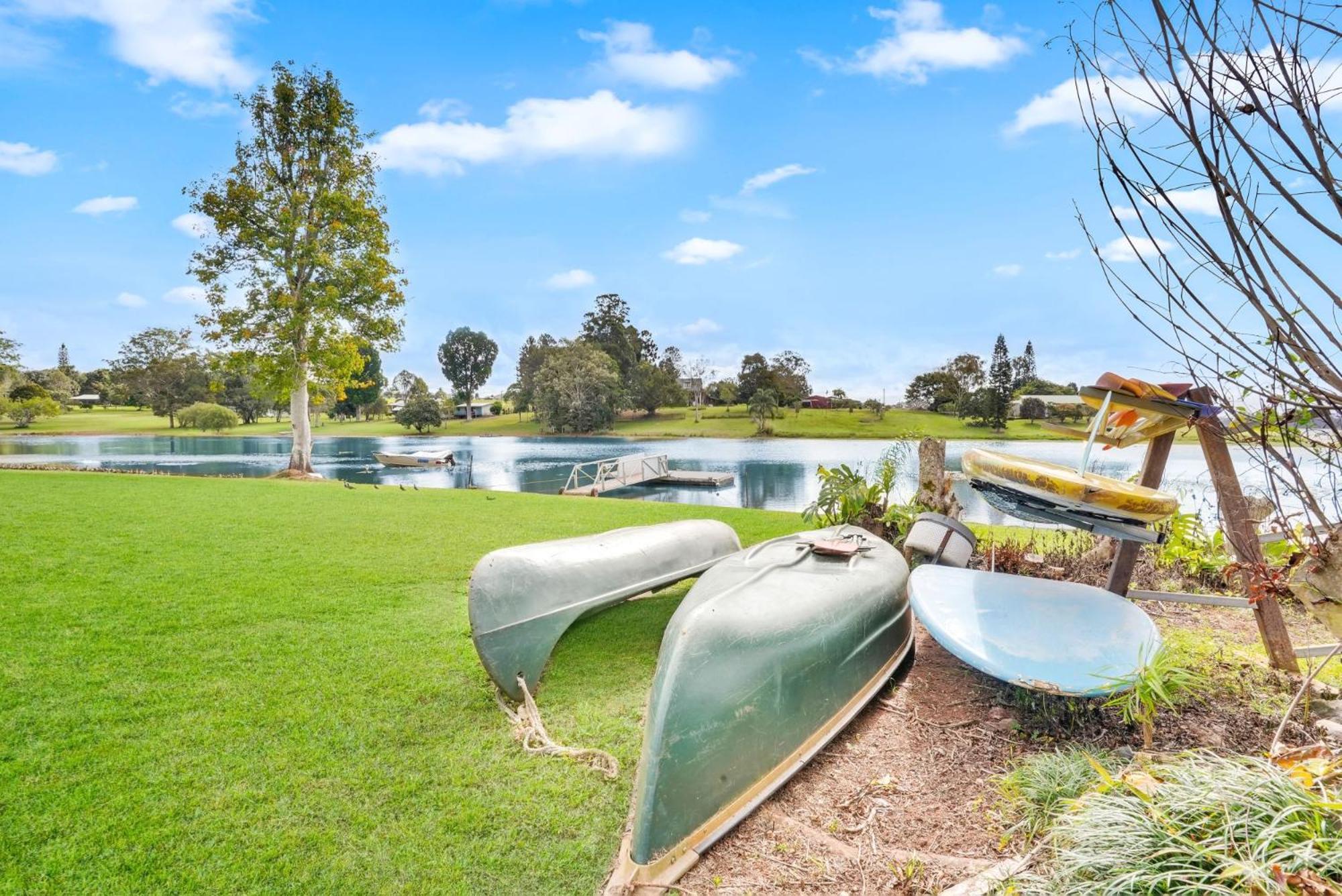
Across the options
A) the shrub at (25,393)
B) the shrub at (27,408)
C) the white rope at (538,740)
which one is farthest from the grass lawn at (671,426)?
the white rope at (538,740)

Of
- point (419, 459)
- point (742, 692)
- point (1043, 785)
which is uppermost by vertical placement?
point (742, 692)

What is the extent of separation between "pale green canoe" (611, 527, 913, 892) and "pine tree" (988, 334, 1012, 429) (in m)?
51.9

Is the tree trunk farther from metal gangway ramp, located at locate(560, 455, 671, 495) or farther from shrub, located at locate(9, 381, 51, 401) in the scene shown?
shrub, located at locate(9, 381, 51, 401)

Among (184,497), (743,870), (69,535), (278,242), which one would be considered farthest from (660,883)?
(278,242)

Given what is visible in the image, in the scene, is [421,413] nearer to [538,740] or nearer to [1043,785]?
[538,740]

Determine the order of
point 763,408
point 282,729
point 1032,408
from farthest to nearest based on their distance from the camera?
point 763,408 < point 1032,408 < point 282,729

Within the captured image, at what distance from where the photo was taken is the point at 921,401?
63.5m

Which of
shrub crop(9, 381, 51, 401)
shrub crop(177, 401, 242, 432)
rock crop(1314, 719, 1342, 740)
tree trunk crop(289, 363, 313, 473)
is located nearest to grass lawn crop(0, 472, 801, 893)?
rock crop(1314, 719, 1342, 740)

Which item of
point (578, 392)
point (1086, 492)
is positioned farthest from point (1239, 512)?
point (578, 392)

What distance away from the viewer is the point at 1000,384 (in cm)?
5459

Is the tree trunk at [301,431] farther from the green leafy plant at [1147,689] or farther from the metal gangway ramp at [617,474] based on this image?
the green leafy plant at [1147,689]

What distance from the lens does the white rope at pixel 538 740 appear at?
3.11 m

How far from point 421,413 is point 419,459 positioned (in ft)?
103

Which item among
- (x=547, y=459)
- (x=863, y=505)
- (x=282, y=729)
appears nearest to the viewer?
(x=282, y=729)
